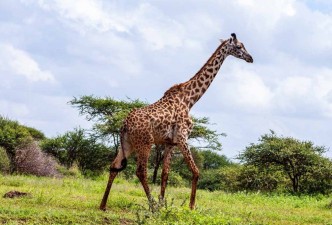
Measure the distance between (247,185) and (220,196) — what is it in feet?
28.6

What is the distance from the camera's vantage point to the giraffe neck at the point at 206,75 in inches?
539

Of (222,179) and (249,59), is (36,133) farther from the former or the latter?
(249,59)

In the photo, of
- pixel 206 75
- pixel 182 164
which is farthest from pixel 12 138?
pixel 206 75

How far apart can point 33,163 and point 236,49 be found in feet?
45.7

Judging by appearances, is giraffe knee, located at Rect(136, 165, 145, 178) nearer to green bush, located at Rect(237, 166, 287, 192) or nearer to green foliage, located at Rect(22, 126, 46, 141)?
green bush, located at Rect(237, 166, 287, 192)

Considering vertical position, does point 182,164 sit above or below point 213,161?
below

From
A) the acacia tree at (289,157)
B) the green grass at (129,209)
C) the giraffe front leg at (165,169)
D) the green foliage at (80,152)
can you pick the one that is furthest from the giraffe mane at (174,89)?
the green foliage at (80,152)

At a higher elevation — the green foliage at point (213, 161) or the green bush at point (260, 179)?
the green foliage at point (213, 161)

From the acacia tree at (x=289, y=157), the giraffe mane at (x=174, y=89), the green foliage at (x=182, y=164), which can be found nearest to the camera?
the giraffe mane at (x=174, y=89)

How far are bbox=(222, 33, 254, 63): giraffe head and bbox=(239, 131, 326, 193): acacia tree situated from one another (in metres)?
10.8

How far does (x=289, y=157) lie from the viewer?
2453 centimetres

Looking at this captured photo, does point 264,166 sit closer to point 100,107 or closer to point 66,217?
point 100,107

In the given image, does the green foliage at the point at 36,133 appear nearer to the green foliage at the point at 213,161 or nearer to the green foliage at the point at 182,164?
the green foliage at the point at 182,164

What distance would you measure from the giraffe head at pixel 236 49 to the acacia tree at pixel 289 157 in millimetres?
10830
